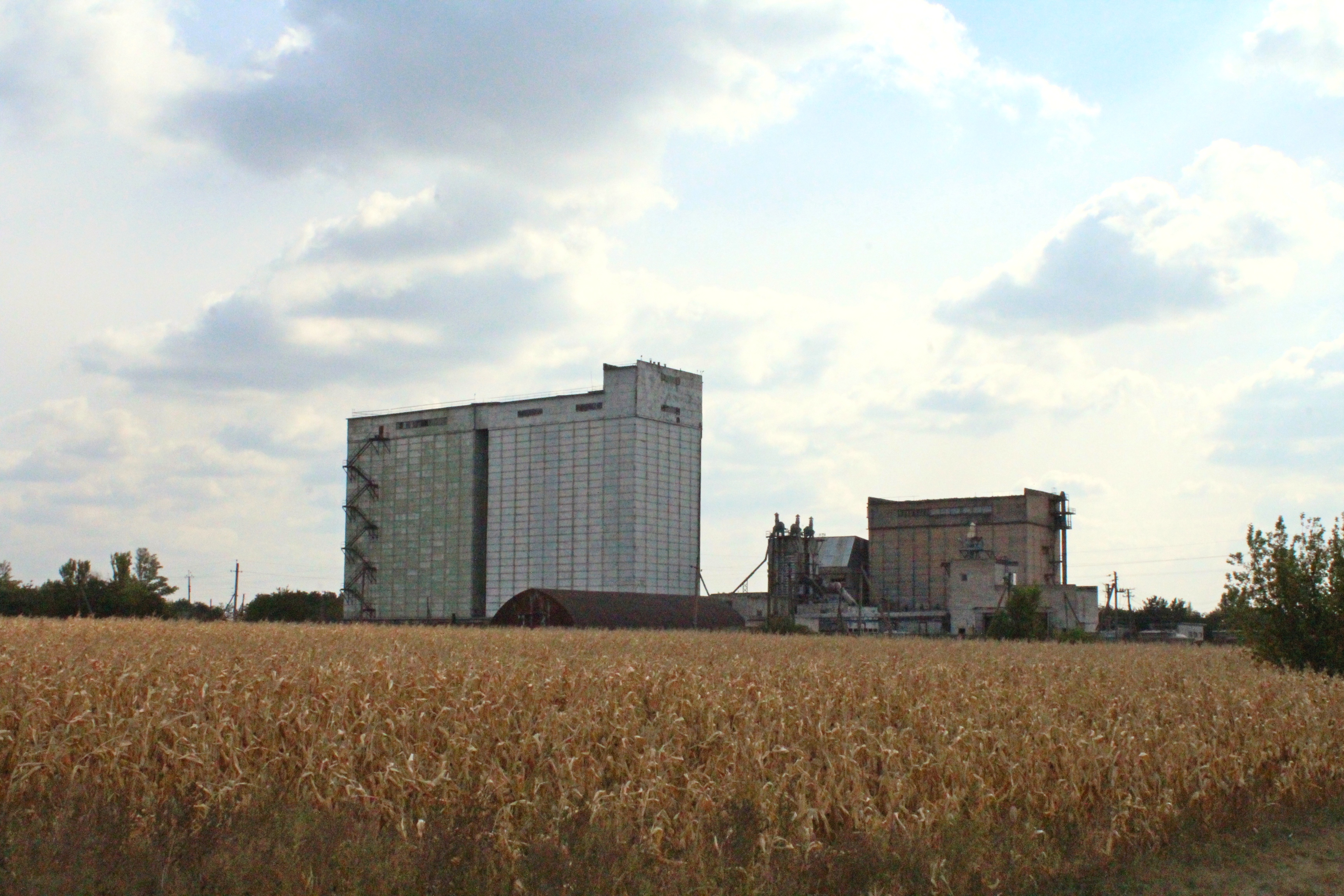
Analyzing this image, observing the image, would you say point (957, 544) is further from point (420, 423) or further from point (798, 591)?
point (420, 423)

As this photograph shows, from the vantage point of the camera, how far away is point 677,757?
1245cm

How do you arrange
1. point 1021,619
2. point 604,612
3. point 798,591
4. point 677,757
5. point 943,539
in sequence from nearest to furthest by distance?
point 677,757
point 604,612
point 1021,619
point 798,591
point 943,539

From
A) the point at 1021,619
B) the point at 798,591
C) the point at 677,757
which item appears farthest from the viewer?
the point at 798,591

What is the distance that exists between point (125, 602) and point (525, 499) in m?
31.0

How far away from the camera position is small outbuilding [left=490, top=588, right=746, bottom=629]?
65.8 meters

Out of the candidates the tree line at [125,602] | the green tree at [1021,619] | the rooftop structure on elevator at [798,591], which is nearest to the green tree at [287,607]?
the tree line at [125,602]

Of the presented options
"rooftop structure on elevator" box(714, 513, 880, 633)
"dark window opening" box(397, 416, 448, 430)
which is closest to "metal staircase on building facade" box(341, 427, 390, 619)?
"dark window opening" box(397, 416, 448, 430)

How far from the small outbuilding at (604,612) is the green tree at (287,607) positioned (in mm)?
41966

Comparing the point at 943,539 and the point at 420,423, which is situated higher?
the point at 420,423

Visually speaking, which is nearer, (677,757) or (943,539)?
Answer: (677,757)

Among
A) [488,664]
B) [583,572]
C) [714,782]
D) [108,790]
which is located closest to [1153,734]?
[714,782]

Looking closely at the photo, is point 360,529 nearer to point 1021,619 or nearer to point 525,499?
point 525,499

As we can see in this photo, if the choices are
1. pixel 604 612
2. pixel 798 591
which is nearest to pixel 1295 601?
pixel 604 612

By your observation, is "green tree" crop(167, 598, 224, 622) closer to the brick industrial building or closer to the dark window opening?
the dark window opening
